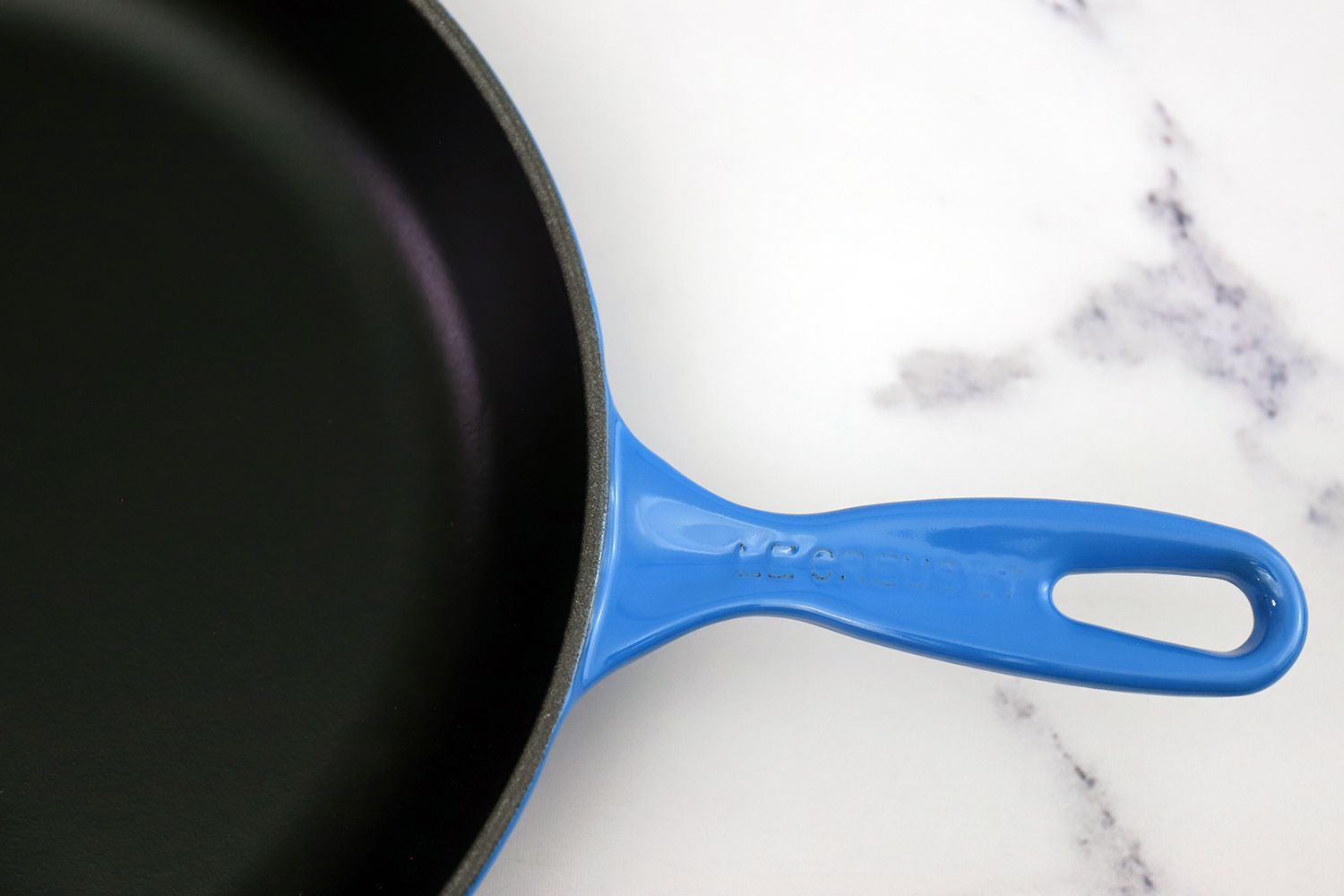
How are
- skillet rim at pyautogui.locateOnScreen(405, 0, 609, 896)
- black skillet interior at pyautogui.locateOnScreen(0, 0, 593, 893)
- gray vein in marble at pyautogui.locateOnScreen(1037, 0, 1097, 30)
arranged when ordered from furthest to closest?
1. gray vein in marble at pyautogui.locateOnScreen(1037, 0, 1097, 30)
2. black skillet interior at pyautogui.locateOnScreen(0, 0, 593, 893)
3. skillet rim at pyautogui.locateOnScreen(405, 0, 609, 896)

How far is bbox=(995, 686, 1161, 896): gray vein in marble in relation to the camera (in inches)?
24.2

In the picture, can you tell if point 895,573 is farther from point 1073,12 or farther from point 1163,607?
point 1073,12

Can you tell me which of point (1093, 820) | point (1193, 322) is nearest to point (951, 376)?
point (1193, 322)

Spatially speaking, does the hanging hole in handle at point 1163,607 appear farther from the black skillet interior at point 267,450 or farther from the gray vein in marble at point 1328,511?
the black skillet interior at point 267,450

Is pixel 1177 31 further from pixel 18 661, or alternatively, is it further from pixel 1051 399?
pixel 18 661

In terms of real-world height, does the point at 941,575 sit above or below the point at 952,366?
below

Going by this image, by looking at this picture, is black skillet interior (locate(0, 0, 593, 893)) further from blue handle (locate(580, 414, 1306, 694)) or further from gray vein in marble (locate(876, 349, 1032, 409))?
gray vein in marble (locate(876, 349, 1032, 409))

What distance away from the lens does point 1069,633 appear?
50 cm

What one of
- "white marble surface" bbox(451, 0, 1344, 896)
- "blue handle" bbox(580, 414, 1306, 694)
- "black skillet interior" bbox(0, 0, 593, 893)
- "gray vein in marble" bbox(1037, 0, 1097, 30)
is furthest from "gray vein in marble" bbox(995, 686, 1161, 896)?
"gray vein in marble" bbox(1037, 0, 1097, 30)

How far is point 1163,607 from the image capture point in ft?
2.07

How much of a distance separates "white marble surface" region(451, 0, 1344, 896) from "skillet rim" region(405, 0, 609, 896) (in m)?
0.11

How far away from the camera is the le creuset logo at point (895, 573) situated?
510 millimetres

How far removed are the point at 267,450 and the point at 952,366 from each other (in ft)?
1.28

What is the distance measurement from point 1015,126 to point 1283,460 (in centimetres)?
25
